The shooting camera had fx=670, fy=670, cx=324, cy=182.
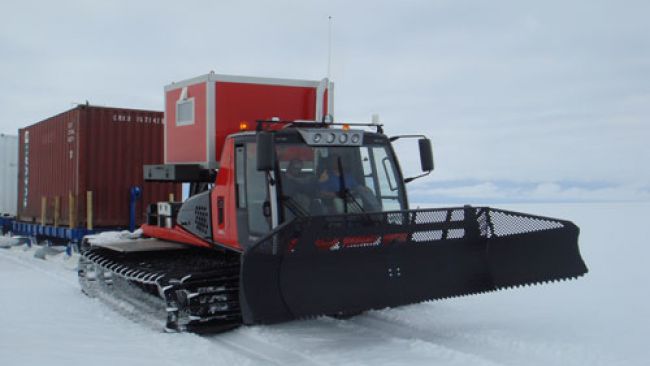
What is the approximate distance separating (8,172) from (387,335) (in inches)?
566

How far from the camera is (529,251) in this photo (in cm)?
678

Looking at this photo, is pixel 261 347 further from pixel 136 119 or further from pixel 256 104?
pixel 136 119

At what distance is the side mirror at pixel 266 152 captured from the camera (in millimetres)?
5981

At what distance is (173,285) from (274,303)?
4.56 ft

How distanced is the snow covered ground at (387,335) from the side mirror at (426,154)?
1729 millimetres

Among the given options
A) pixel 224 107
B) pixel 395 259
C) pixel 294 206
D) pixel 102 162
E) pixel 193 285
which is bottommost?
pixel 193 285

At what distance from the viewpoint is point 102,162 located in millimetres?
13102

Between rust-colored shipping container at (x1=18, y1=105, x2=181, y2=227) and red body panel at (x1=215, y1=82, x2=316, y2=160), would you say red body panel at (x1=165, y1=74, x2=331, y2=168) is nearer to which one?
red body panel at (x1=215, y1=82, x2=316, y2=160)

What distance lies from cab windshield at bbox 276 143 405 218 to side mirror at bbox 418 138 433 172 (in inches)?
22.6

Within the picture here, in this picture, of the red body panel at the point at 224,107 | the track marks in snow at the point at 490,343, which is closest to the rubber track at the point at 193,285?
the red body panel at the point at 224,107

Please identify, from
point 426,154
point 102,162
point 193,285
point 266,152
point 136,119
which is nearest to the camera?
point 266,152

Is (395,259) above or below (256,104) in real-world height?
below

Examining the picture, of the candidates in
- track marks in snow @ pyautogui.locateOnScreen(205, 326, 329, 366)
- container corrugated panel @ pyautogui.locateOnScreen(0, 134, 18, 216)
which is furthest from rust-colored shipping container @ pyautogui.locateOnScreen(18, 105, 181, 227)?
track marks in snow @ pyautogui.locateOnScreen(205, 326, 329, 366)

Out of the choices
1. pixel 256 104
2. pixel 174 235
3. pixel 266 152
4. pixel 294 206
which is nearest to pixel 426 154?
pixel 294 206
